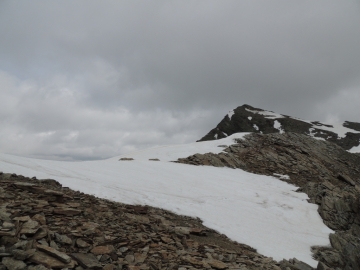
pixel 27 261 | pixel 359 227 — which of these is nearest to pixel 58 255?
pixel 27 261

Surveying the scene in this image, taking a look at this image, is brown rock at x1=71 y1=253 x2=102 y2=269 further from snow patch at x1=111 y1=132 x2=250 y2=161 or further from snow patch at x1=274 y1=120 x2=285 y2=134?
snow patch at x1=274 y1=120 x2=285 y2=134

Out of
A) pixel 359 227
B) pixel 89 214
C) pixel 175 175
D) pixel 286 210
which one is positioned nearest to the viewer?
pixel 89 214

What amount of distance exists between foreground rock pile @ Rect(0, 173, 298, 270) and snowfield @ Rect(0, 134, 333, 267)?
230cm

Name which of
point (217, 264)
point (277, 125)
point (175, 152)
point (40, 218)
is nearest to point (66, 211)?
point (40, 218)

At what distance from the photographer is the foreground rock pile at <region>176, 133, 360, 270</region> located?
1326 centimetres

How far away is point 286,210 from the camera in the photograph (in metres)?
17.9

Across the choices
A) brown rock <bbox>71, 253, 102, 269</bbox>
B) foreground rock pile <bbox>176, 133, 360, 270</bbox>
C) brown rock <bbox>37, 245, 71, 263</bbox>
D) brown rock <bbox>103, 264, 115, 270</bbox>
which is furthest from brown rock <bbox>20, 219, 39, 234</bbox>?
foreground rock pile <bbox>176, 133, 360, 270</bbox>

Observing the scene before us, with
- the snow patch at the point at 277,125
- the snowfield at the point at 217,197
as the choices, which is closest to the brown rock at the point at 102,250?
the snowfield at the point at 217,197

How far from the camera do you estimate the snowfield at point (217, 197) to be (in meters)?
12.9

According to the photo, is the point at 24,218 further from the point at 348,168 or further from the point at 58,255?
the point at 348,168

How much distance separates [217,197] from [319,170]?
2298 cm

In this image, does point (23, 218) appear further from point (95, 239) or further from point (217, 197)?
point (217, 197)

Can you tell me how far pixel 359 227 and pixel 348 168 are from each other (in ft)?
90.0

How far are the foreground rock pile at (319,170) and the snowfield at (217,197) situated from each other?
1.01 meters
